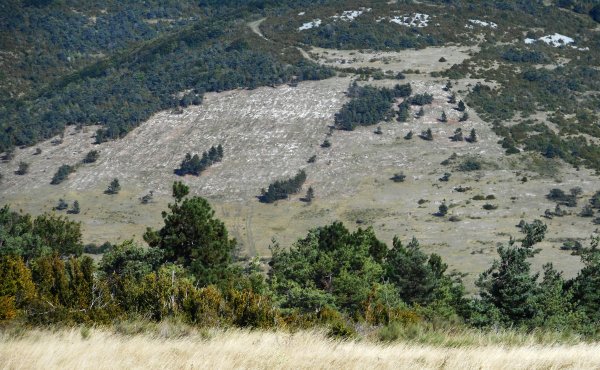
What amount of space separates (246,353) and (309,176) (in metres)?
76.7

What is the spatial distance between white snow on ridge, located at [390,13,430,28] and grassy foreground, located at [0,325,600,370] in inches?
5112

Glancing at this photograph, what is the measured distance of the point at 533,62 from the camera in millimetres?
119562

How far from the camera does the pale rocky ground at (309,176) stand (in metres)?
68.4

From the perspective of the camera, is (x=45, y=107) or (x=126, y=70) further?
(x=126, y=70)

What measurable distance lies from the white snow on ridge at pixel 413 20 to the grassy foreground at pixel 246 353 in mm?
129855

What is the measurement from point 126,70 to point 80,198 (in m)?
57.1

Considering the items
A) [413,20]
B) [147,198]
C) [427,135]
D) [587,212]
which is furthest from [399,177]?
[413,20]

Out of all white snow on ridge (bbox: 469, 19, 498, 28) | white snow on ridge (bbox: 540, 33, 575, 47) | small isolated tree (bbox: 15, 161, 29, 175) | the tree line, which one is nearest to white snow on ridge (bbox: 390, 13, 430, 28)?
white snow on ridge (bbox: 469, 19, 498, 28)

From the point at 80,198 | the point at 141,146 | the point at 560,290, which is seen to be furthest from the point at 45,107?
the point at 560,290

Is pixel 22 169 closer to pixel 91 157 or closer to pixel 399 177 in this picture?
pixel 91 157

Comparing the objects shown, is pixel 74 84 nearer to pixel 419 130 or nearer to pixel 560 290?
pixel 419 130

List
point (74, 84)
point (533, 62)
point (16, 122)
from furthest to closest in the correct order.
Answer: point (74, 84)
point (533, 62)
point (16, 122)

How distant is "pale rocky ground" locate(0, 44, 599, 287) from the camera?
6838cm

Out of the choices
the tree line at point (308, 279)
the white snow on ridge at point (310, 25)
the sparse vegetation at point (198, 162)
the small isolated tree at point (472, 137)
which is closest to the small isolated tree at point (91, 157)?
the sparse vegetation at point (198, 162)
